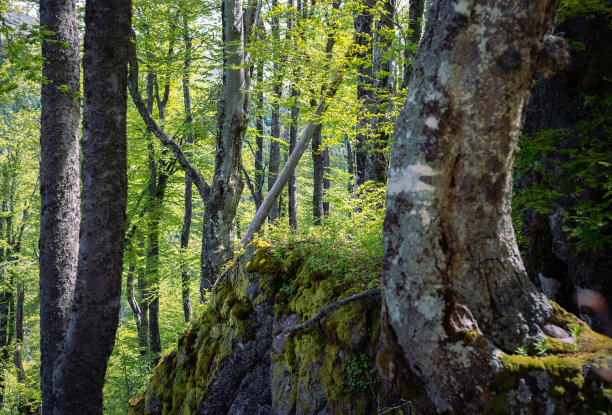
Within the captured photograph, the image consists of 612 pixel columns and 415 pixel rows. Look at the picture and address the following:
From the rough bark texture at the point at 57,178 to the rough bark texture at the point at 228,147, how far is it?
→ 2.82 m

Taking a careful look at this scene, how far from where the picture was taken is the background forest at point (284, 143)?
122 inches

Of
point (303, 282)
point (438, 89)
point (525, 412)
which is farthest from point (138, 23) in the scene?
point (525, 412)

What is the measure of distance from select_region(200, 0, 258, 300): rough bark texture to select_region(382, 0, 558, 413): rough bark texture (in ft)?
16.8

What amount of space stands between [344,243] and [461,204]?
285 cm

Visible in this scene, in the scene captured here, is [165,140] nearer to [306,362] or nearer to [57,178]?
[57,178]

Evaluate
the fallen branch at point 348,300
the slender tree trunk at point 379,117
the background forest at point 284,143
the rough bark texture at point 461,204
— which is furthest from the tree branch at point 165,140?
the rough bark texture at point 461,204

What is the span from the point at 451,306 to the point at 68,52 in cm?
483

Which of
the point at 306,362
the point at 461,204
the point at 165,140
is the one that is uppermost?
the point at 165,140

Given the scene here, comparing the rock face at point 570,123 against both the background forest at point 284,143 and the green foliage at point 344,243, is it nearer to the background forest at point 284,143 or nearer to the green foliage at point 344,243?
the background forest at point 284,143

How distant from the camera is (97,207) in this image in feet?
12.0

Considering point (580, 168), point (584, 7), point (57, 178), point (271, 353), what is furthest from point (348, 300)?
point (57, 178)

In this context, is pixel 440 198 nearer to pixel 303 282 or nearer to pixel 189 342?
pixel 303 282

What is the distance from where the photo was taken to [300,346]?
13.6 feet

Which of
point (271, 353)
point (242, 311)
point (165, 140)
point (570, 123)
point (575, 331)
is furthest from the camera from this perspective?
point (165, 140)
